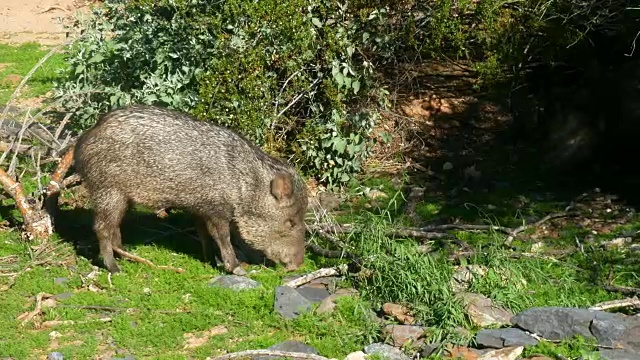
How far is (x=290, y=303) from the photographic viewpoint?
6.12m

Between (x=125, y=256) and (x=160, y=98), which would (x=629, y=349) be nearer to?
(x=125, y=256)

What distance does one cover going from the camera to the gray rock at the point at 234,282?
256 inches

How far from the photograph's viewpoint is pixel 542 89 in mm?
9750

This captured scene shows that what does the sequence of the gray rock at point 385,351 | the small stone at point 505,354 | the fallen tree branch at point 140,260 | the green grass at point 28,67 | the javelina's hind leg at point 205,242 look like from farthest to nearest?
the green grass at point 28,67
the javelina's hind leg at point 205,242
the fallen tree branch at point 140,260
the gray rock at point 385,351
the small stone at point 505,354

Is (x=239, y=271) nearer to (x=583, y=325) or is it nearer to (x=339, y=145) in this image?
(x=339, y=145)

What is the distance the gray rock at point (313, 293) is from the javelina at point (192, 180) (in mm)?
536

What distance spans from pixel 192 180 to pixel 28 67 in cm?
734

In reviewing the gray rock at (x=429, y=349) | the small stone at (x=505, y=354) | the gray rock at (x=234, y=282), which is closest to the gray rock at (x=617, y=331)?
the small stone at (x=505, y=354)

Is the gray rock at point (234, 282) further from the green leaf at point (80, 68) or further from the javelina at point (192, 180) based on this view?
the green leaf at point (80, 68)

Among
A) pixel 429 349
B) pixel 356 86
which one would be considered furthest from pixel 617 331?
pixel 356 86

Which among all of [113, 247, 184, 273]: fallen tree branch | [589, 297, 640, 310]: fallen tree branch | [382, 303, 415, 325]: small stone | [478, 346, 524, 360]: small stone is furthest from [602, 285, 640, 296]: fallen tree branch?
[113, 247, 184, 273]: fallen tree branch

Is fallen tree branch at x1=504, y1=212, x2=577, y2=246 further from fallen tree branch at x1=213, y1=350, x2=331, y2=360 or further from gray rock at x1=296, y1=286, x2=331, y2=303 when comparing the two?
fallen tree branch at x1=213, y1=350, x2=331, y2=360

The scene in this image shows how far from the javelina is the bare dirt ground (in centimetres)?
901

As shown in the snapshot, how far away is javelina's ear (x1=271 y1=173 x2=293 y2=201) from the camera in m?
6.98
